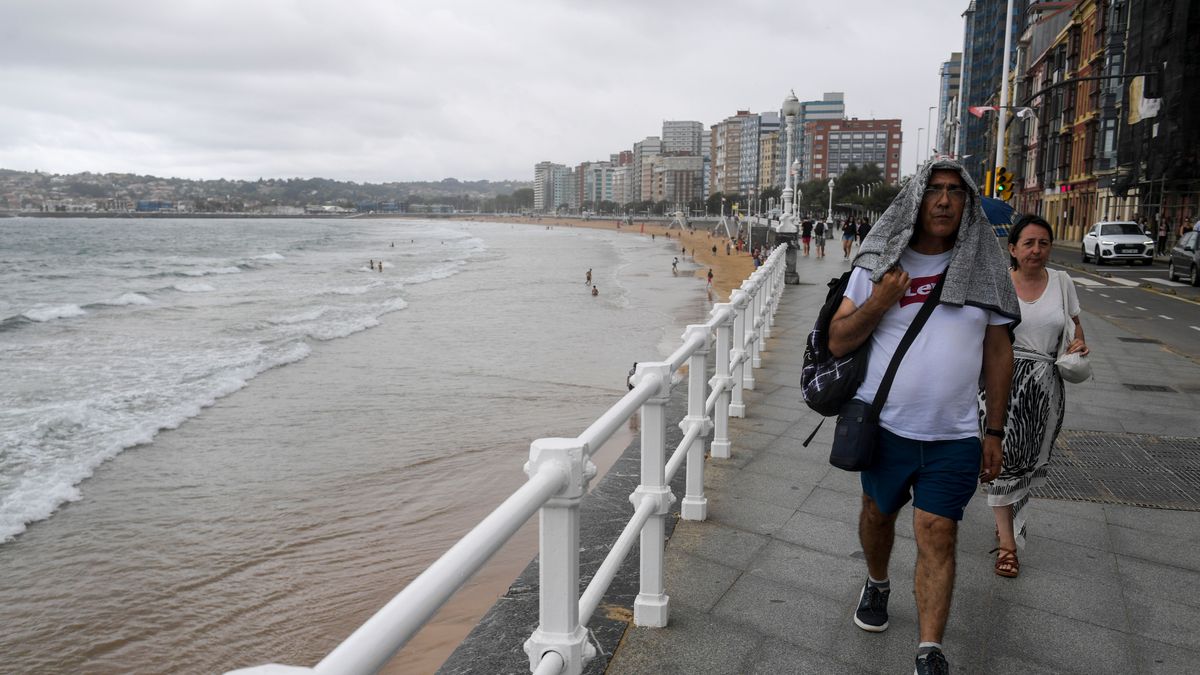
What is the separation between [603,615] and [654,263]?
163 feet

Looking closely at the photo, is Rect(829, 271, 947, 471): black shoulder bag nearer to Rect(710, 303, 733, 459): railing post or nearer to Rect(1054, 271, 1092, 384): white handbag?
Rect(1054, 271, 1092, 384): white handbag

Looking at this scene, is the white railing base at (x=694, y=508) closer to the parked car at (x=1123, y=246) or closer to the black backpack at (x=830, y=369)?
the black backpack at (x=830, y=369)

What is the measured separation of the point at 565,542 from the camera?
79.2 inches

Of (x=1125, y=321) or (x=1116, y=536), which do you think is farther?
(x=1125, y=321)

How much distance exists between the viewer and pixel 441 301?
1199 inches

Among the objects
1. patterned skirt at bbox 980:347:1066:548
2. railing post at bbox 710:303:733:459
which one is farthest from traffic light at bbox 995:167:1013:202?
patterned skirt at bbox 980:347:1066:548

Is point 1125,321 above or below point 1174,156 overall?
below

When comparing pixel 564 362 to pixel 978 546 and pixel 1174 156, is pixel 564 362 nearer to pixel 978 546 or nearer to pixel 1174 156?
pixel 978 546

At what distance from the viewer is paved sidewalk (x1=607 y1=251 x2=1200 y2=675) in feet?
9.90

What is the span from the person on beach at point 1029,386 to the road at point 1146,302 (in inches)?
309

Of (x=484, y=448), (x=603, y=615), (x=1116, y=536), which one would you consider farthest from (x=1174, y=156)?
(x=603, y=615)

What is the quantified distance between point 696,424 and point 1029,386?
141cm

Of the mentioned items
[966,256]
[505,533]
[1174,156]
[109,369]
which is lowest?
[109,369]

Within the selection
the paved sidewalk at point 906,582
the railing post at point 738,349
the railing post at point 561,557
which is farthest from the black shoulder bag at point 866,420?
the railing post at point 738,349
